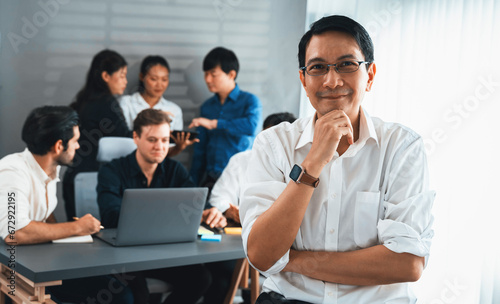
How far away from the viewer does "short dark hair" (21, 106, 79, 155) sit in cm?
246

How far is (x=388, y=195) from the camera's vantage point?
1383mm

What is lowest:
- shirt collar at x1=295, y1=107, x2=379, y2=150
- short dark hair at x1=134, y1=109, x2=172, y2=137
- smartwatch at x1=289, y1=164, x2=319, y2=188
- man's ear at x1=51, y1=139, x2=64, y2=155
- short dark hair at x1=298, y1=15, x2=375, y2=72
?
man's ear at x1=51, y1=139, x2=64, y2=155

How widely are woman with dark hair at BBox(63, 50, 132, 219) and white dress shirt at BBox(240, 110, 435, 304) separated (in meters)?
2.61

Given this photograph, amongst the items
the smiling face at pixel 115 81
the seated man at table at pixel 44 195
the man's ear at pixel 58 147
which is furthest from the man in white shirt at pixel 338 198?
the smiling face at pixel 115 81

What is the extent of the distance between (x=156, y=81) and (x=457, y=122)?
2.51 meters

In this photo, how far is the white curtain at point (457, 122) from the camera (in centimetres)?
296

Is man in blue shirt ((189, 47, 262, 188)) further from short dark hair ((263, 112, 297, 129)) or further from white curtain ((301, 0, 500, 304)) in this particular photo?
white curtain ((301, 0, 500, 304))

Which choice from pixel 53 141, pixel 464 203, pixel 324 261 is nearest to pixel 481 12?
pixel 464 203

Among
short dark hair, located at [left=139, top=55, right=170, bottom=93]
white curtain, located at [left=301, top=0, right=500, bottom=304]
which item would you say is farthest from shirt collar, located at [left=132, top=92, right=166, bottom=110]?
white curtain, located at [left=301, top=0, right=500, bottom=304]

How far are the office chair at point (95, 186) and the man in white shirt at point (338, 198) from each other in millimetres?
1383

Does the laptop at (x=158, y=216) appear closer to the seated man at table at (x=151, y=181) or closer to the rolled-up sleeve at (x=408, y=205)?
the seated man at table at (x=151, y=181)

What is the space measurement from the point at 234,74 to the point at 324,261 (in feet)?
10.6

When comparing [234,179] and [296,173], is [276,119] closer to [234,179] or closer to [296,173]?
[234,179]

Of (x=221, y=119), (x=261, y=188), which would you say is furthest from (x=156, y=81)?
(x=261, y=188)
